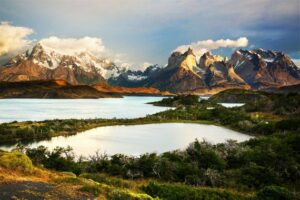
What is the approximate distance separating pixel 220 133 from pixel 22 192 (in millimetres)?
81285

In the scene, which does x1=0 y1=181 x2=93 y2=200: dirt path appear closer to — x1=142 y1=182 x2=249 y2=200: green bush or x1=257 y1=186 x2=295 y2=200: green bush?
x1=142 y1=182 x2=249 y2=200: green bush

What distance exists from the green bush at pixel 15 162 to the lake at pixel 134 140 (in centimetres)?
4107

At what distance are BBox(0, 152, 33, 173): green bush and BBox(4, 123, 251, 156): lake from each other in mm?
41067

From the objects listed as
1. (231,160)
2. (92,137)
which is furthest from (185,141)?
(231,160)

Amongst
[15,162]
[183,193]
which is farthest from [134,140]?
[15,162]

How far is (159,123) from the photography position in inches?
4970

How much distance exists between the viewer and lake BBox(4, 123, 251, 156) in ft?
234

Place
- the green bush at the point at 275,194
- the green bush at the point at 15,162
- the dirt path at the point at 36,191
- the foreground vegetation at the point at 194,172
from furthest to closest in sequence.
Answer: the foreground vegetation at the point at 194,172 < the green bush at the point at 275,194 < the green bush at the point at 15,162 < the dirt path at the point at 36,191

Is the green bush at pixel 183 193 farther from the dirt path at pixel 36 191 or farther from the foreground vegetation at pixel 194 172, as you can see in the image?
the dirt path at pixel 36 191

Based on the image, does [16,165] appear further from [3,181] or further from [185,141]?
[185,141]

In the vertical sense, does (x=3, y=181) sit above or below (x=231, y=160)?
above

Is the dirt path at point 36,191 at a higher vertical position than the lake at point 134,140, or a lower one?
higher

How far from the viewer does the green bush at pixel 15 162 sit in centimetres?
2323

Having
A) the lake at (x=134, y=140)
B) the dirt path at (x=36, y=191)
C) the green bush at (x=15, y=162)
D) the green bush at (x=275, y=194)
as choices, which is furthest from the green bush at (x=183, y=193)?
the lake at (x=134, y=140)
